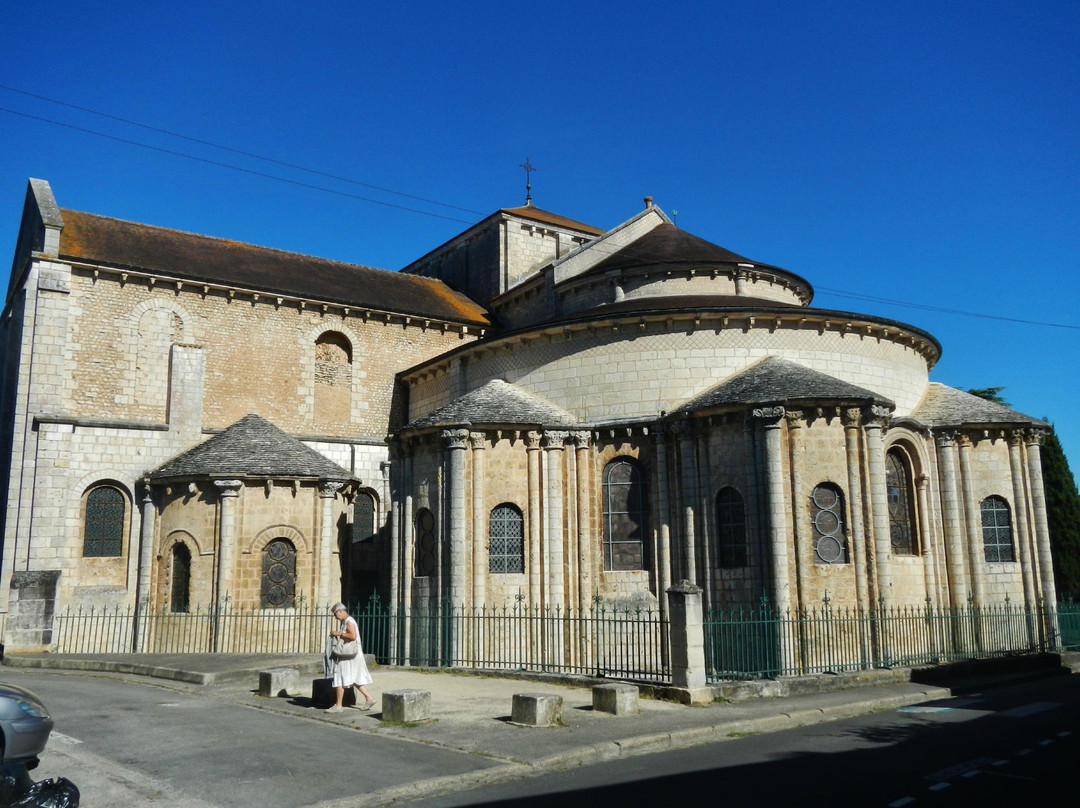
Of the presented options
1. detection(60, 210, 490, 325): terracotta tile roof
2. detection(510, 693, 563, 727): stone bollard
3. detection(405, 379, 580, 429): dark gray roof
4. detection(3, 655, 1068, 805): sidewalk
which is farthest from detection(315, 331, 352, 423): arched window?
detection(510, 693, 563, 727): stone bollard

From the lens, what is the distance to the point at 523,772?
9109mm

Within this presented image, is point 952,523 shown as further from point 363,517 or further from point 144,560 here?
point 144,560

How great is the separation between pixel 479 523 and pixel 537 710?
8.68 metres

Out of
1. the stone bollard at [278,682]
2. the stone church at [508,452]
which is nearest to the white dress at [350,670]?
the stone bollard at [278,682]

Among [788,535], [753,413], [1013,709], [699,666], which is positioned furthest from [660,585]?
Answer: [1013,709]

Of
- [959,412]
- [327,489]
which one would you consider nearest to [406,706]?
[327,489]

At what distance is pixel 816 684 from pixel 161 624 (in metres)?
15.8

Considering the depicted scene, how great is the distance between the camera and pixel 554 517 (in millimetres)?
19984

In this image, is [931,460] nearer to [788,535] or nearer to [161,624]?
[788,535]

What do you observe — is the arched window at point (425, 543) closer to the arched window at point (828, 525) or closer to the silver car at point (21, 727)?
the arched window at point (828, 525)

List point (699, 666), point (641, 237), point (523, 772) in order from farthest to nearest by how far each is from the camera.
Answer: point (641, 237), point (699, 666), point (523, 772)

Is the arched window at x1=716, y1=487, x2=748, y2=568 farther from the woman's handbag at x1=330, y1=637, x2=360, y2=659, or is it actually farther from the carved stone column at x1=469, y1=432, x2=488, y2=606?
the woman's handbag at x1=330, y1=637, x2=360, y2=659

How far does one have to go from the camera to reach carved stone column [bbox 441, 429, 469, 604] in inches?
754

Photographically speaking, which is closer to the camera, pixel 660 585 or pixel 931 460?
pixel 660 585
